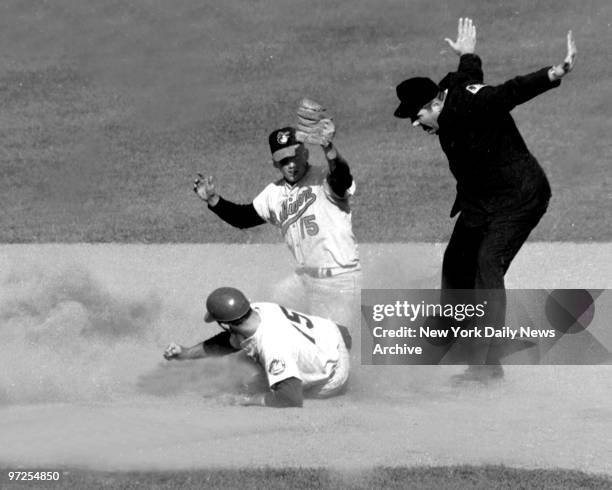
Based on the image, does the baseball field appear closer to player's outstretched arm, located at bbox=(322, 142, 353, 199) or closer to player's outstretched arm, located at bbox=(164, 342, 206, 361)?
player's outstretched arm, located at bbox=(164, 342, 206, 361)

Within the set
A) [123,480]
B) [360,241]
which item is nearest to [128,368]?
[123,480]

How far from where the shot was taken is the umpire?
7637mm

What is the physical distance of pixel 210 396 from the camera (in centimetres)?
755

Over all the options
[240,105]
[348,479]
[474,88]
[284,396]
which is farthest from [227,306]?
[240,105]

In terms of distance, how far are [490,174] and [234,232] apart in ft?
16.5

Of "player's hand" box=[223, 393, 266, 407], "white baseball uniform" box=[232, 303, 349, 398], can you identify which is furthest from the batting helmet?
"player's hand" box=[223, 393, 266, 407]

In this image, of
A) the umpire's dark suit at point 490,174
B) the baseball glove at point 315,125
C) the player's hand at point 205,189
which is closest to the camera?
the baseball glove at point 315,125

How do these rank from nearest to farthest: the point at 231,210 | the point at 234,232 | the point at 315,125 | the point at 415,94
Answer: the point at 315,125 → the point at 415,94 → the point at 231,210 → the point at 234,232

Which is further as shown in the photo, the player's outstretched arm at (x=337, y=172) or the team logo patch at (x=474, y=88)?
the team logo patch at (x=474, y=88)

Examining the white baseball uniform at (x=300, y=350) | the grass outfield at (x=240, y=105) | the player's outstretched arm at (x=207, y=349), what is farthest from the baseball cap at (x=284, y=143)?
the grass outfield at (x=240, y=105)

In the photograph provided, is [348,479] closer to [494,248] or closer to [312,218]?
[494,248]

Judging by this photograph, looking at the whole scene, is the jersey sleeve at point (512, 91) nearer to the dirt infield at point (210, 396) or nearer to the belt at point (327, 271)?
the belt at point (327, 271)

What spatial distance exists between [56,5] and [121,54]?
119 centimetres

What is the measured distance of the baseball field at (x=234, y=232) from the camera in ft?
21.1
